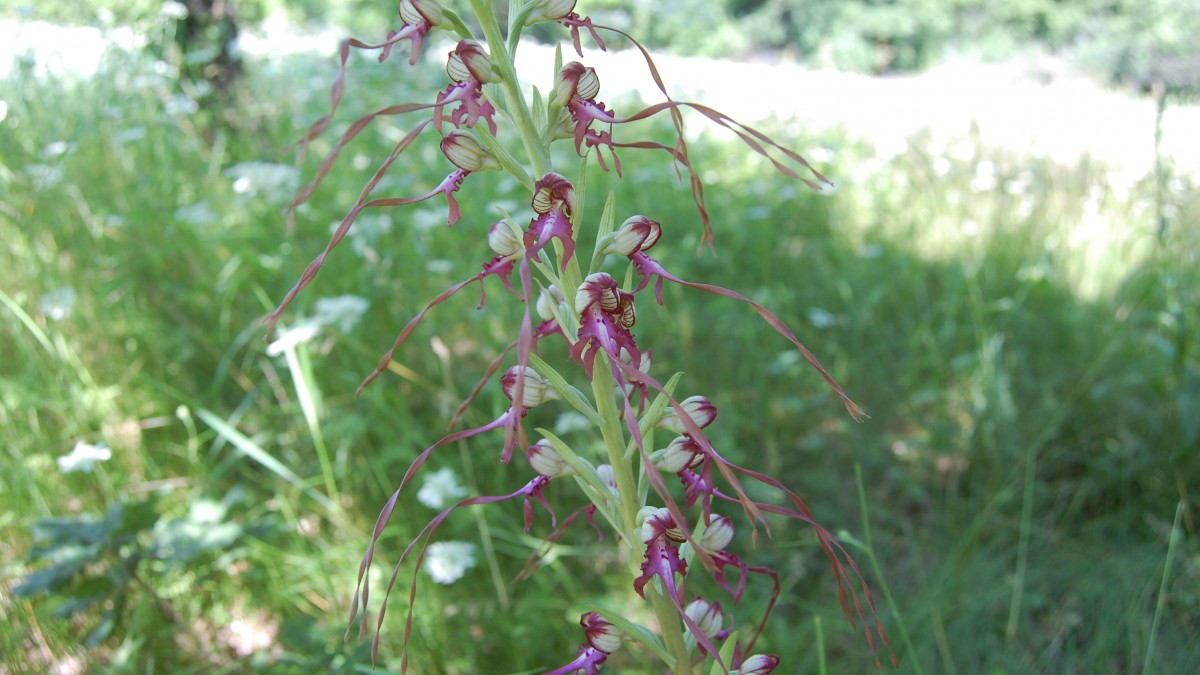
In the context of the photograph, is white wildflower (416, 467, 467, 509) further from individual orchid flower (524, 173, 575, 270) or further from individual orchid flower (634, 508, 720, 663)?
individual orchid flower (524, 173, 575, 270)

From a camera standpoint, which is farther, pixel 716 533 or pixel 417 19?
pixel 716 533

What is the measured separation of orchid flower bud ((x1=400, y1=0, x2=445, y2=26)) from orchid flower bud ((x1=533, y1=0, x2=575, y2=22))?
0.11 m

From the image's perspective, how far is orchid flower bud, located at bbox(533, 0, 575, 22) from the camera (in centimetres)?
89

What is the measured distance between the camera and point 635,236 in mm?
909

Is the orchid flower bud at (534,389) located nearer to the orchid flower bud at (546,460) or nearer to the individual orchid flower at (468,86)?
the orchid flower bud at (546,460)

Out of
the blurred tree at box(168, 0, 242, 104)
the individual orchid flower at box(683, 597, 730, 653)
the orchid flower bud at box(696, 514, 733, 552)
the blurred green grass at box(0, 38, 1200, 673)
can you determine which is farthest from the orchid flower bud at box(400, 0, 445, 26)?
the blurred tree at box(168, 0, 242, 104)

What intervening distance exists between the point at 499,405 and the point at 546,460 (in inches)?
44.2

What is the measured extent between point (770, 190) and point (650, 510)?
3695mm

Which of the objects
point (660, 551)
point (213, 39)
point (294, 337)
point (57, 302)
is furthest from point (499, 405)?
point (213, 39)

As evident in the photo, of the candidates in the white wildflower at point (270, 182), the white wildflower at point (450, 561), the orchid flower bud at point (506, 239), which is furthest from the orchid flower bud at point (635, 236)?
the white wildflower at point (270, 182)

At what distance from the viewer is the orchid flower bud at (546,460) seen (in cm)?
95

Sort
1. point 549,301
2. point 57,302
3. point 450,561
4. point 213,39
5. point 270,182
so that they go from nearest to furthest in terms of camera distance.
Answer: point 549,301 → point 450,561 → point 57,302 → point 270,182 → point 213,39

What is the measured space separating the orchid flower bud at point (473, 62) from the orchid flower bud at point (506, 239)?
15 cm

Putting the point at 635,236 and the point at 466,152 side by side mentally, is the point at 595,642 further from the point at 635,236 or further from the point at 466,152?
the point at 466,152
